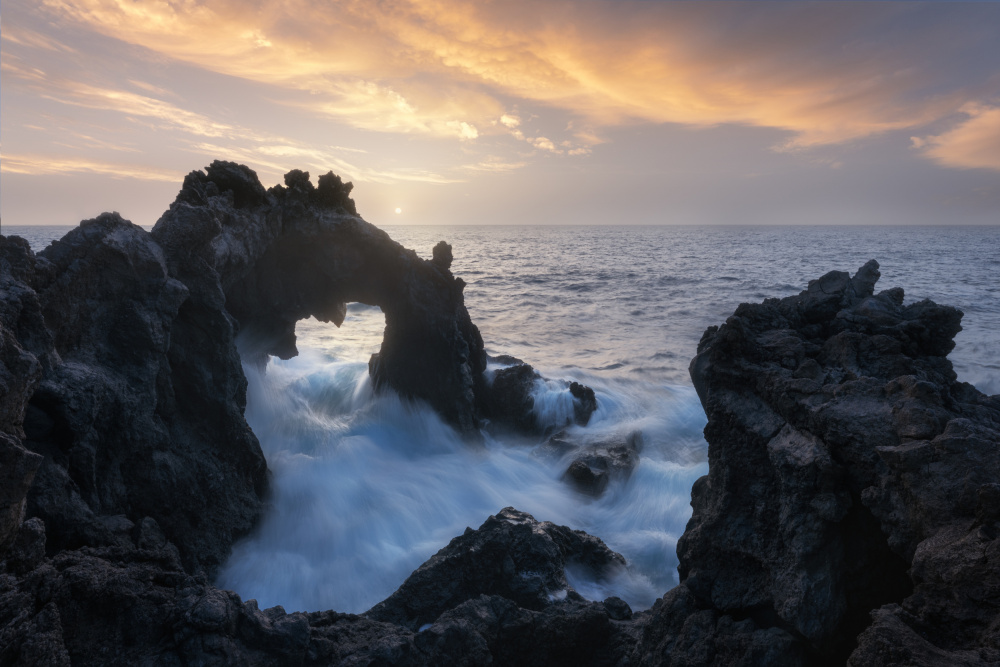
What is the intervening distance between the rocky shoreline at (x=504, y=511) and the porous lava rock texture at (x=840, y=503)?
0.02 meters

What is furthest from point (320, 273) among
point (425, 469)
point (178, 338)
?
point (425, 469)

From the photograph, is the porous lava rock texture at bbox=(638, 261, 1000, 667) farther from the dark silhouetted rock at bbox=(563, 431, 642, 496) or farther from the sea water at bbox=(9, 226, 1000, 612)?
the dark silhouetted rock at bbox=(563, 431, 642, 496)

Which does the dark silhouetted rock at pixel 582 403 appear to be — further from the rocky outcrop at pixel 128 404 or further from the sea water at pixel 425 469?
the rocky outcrop at pixel 128 404

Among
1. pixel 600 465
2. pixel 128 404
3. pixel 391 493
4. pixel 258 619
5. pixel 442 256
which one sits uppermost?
pixel 442 256

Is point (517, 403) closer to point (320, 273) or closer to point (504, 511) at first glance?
point (320, 273)

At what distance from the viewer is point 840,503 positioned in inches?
147

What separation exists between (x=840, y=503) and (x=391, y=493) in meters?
7.12

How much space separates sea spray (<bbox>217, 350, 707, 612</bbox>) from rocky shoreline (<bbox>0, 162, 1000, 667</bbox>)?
674 mm

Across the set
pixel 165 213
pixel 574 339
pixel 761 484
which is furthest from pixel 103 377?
pixel 574 339

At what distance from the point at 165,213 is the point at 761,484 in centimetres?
750

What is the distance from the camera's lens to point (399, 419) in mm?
11891

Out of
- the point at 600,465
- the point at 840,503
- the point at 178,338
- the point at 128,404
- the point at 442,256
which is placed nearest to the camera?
the point at 840,503

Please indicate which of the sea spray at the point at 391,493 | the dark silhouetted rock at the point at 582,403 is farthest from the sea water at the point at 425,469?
the dark silhouetted rock at the point at 582,403

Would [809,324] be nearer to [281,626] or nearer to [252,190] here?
[281,626]
